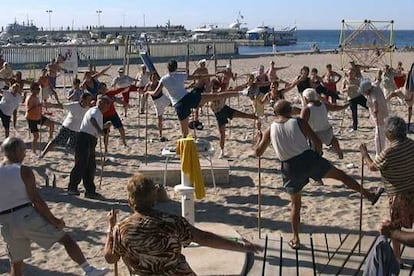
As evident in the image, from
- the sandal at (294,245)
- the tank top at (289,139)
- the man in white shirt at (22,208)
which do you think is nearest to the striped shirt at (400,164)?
the tank top at (289,139)

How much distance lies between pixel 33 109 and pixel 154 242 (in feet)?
30.0

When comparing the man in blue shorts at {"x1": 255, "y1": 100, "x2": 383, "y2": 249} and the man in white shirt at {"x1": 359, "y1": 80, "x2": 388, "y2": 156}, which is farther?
the man in white shirt at {"x1": 359, "y1": 80, "x2": 388, "y2": 156}

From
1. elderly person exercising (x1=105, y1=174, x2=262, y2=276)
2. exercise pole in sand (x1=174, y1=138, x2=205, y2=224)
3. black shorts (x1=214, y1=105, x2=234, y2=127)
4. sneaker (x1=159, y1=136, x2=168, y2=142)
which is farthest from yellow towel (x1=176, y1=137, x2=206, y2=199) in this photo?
sneaker (x1=159, y1=136, x2=168, y2=142)

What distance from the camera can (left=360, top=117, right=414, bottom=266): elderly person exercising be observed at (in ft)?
19.8

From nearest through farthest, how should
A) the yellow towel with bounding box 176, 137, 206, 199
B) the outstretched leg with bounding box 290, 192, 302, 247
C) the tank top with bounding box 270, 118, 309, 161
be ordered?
1. the tank top with bounding box 270, 118, 309, 161
2. the outstretched leg with bounding box 290, 192, 302, 247
3. the yellow towel with bounding box 176, 137, 206, 199

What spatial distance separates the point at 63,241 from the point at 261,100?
894 cm

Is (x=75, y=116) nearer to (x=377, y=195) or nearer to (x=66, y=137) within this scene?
(x=66, y=137)

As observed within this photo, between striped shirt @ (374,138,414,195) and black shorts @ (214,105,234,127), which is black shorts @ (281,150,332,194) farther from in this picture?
black shorts @ (214,105,234,127)

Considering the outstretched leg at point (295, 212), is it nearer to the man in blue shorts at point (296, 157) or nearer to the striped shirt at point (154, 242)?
the man in blue shorts at point (296, 157)

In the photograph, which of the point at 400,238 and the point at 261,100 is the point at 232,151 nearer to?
the point at 261,100

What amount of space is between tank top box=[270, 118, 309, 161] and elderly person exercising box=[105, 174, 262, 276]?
2945mm

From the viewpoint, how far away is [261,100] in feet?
47.4

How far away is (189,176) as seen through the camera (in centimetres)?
754

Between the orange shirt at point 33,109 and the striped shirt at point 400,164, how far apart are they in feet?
26.7
